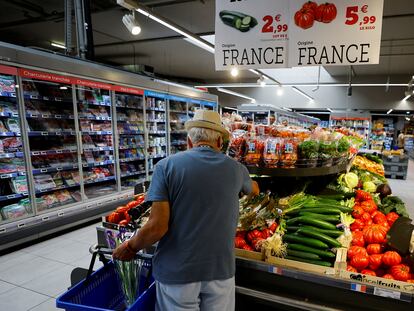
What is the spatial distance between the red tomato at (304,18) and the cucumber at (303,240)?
2024 mm

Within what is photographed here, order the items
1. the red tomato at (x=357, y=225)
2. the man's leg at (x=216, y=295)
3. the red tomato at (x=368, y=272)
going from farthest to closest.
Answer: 1. the red tomato at (x=357, y=225)
2. the red tomato at (x=368, y=272)
3. the man's leg at (x=216, y=295)

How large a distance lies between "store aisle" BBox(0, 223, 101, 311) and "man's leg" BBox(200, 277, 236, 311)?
1.99 m

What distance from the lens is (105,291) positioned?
1.89m

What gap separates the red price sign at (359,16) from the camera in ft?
8.52

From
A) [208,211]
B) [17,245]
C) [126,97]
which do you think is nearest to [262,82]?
[126,97]

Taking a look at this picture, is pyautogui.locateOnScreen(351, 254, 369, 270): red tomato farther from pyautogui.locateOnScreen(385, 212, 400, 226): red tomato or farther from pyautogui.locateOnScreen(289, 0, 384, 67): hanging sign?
pyautogui.locateOnScreen(289, 0, 384, 67): hanging sign

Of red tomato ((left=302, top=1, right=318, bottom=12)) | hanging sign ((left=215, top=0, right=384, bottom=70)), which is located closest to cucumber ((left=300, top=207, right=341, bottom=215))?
hanging sign ((left=215, top=0, right=384, bottom=70))

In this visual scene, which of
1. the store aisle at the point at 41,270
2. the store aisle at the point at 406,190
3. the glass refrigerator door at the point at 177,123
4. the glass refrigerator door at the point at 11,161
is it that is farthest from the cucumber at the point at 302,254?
the glass refrigerator door at the point at 177,123

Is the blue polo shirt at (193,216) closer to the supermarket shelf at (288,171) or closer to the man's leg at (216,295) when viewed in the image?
the man's leg at (216,295)

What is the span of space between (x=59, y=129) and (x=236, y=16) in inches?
128

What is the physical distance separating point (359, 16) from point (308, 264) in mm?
2258

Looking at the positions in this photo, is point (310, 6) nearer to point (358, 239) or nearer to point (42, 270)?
point (358, 239)

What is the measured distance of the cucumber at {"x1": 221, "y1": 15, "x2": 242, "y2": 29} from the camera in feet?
9.81

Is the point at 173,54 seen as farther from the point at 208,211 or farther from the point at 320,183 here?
the point at 208,211
